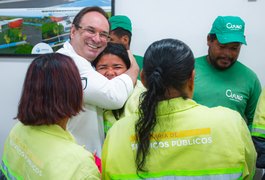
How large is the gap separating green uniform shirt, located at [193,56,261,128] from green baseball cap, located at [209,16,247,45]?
0.62ft

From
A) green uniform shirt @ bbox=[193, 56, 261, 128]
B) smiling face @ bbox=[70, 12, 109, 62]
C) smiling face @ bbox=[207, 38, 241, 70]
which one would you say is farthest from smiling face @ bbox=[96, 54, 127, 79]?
smiling face @ bbox=[207, 38, 241, 70]

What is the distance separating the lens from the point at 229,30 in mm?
1843

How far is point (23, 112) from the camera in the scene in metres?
1.01

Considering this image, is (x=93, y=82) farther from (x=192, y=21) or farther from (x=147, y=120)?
(x=192, y=21)

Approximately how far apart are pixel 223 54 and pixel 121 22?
711 mm

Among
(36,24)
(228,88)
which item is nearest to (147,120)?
(228,88)

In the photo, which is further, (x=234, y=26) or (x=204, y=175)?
(x=234, y=26)

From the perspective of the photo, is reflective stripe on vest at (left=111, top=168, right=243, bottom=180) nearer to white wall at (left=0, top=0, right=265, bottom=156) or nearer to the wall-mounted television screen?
white wall at (left=0, top=0, right=265, bottom=156)

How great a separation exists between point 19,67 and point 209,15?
151 cm

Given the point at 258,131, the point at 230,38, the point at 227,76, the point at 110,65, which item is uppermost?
the point at 230,38

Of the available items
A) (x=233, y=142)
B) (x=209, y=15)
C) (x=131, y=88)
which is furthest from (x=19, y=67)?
(x=233, y=142)

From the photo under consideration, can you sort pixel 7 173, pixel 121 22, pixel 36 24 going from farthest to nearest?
pixel 36 24, pixel 121 22, pixel 7 173

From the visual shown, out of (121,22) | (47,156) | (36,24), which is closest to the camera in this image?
(47,156)

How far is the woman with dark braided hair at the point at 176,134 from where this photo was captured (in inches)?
38.0
